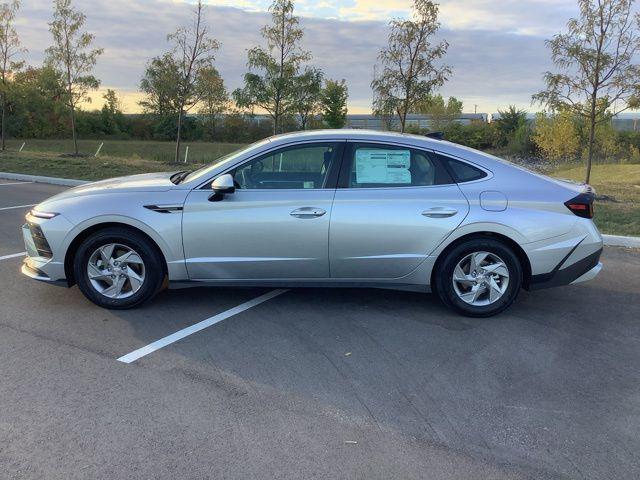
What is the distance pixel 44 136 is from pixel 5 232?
157 ft

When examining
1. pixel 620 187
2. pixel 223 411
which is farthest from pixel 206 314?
pixel 620 187

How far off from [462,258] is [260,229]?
1765mm

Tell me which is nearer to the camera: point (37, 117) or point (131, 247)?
point (131, 247)

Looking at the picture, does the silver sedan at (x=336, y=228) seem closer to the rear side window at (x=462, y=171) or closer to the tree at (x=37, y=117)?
the rear side window at (x=462, y=171)

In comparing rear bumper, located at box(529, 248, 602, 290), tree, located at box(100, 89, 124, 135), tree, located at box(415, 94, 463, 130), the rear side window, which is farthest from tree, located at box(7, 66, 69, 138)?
rear bumper, located at box(529, 248, 602, 290)

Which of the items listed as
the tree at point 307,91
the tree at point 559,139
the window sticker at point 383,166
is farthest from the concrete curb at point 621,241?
the tree at point 559,139

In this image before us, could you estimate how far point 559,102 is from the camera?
38.1ft

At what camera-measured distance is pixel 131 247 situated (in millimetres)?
4840

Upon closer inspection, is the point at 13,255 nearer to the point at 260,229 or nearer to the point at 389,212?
the point at 260,229

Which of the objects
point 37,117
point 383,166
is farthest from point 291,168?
point 37,117

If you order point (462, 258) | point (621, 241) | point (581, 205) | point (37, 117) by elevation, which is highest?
point (37, 117)

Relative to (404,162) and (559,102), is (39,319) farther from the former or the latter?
(559,102)

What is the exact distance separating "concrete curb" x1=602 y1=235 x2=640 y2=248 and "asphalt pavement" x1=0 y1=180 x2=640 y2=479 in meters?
2.59

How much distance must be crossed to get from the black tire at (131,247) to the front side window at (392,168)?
6.02 ft
